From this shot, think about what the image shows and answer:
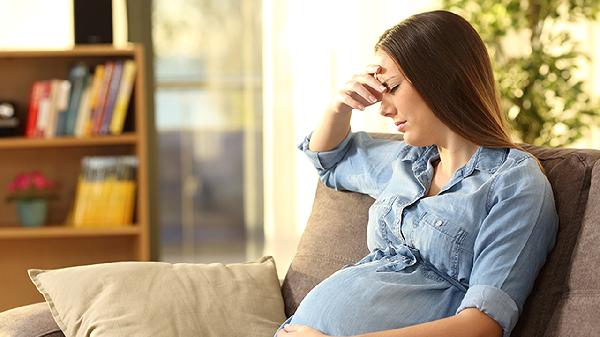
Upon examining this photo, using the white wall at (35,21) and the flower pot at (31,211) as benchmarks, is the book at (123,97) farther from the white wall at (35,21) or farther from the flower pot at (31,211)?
the white wall at (35,21)

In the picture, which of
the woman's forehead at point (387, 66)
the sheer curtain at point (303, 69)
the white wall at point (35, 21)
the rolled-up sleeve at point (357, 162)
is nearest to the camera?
the woman's forehead at point (387, 66)

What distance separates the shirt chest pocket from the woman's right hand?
Result: 10.2 inches

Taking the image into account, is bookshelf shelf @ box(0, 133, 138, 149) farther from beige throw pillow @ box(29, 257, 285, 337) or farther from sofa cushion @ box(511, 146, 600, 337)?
sofa cushion @ box(511, 146, 600, 337)

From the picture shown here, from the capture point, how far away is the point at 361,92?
79.4 inches

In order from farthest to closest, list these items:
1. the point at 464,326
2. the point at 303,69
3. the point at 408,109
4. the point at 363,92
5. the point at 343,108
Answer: the point at 303,69
the point at 343,108
the point at 363,92
the point at 408,109
the point at 464,326

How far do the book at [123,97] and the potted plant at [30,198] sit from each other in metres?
0.34

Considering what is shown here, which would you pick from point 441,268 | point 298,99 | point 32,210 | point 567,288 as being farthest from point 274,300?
point 298,99

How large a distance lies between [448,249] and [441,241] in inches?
0.7

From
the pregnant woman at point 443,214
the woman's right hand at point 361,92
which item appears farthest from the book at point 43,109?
the pregnant woman at point 443,214

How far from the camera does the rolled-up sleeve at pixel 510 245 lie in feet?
5.58

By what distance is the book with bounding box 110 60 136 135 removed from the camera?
12.9ft

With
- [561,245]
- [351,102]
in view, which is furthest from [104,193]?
[561,245]

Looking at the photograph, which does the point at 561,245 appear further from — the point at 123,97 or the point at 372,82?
the point at 123,97

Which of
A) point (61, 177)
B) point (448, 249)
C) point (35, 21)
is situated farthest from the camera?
point (35, 21)
